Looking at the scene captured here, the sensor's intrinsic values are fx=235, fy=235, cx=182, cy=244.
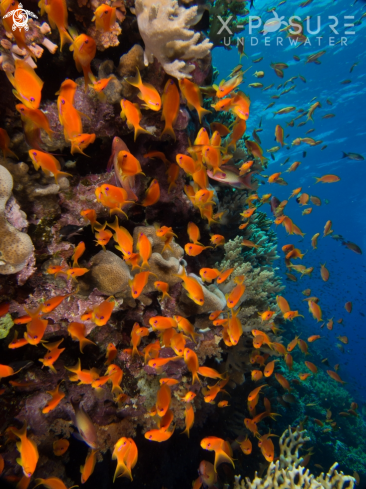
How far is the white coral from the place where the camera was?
273 cm

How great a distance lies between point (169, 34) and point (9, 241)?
9.59 ft

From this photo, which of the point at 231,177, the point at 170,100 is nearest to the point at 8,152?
the point at 170,100

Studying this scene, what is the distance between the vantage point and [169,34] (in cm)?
277

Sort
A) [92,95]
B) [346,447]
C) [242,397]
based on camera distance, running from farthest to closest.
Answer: [346,447], [242,397], [92,95]

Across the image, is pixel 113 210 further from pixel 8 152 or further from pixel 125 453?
pixel 125 453

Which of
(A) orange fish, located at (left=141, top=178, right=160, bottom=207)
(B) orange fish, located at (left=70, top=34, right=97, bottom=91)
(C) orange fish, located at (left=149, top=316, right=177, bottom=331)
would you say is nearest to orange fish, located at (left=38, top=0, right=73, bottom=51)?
(B) orange fish, located at (left=70, top=34, right=97, bottom=91)

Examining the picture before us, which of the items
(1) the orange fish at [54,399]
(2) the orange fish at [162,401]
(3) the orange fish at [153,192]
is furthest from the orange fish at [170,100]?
(1) the orange fish at [54,399]

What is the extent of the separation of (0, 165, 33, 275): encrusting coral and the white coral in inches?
86.2

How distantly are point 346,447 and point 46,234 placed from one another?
45.5 feet

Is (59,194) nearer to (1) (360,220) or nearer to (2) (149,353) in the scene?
(2) (149,353)

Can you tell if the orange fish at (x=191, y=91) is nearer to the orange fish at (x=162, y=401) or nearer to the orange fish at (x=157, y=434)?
the orange fish at (x=162, y=401)

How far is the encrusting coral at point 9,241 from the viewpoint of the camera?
2.21 meters

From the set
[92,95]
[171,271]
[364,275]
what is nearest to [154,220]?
[171,271]

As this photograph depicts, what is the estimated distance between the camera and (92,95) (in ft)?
9.31
